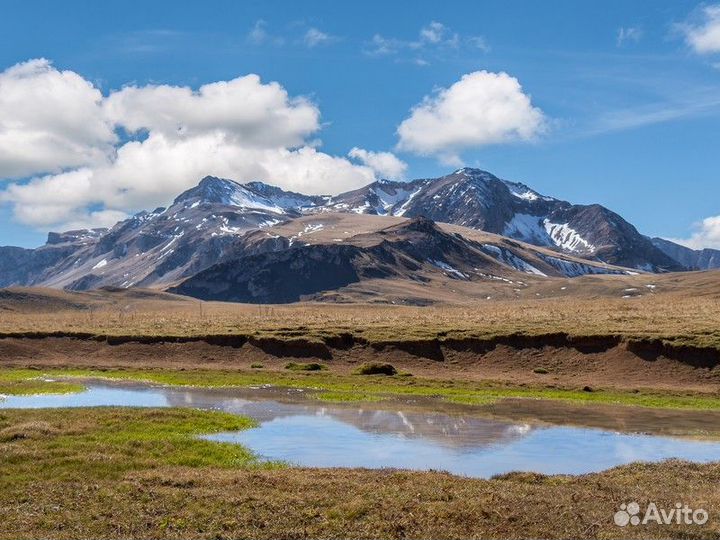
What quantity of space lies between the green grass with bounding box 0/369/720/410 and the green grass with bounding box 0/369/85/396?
170 millimetres

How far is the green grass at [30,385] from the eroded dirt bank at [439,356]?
12323 millimetres

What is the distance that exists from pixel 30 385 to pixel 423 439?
36.0 m

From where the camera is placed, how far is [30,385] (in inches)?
2291

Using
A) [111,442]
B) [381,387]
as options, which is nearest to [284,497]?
[111,442]

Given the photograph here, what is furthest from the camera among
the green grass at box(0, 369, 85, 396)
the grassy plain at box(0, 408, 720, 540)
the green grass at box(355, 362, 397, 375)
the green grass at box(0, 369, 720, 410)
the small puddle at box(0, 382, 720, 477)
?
the green grass at box(355, 362, 397, 375)

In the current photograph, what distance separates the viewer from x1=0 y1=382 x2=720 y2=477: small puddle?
3012 centimetres

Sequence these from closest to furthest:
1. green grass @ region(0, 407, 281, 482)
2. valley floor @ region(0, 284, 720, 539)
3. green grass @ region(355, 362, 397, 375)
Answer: valley floor @ region(0, 284, 720, 539)
green grass @ region(0, 407, 281, 482)
green grass @ region(355, 362, 397, 375)

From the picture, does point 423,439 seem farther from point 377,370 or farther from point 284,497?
point 377,370

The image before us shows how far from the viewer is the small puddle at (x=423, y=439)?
3012cm

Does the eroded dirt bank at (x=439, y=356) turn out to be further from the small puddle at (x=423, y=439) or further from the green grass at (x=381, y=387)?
the small puddle at (x=423, y=439)

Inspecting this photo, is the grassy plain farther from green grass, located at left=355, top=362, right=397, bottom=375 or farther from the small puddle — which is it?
green grass, located at left=355, top=362, right=397, bottom=375

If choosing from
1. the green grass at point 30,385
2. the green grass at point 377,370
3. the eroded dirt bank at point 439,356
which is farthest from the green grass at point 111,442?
the eroded dirt bank at point 439,356

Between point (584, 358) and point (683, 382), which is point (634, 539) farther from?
point (584, 358)

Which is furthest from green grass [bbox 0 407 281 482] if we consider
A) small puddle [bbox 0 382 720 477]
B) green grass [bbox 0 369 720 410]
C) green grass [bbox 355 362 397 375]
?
green grass [bbox 355 362 397 375]
